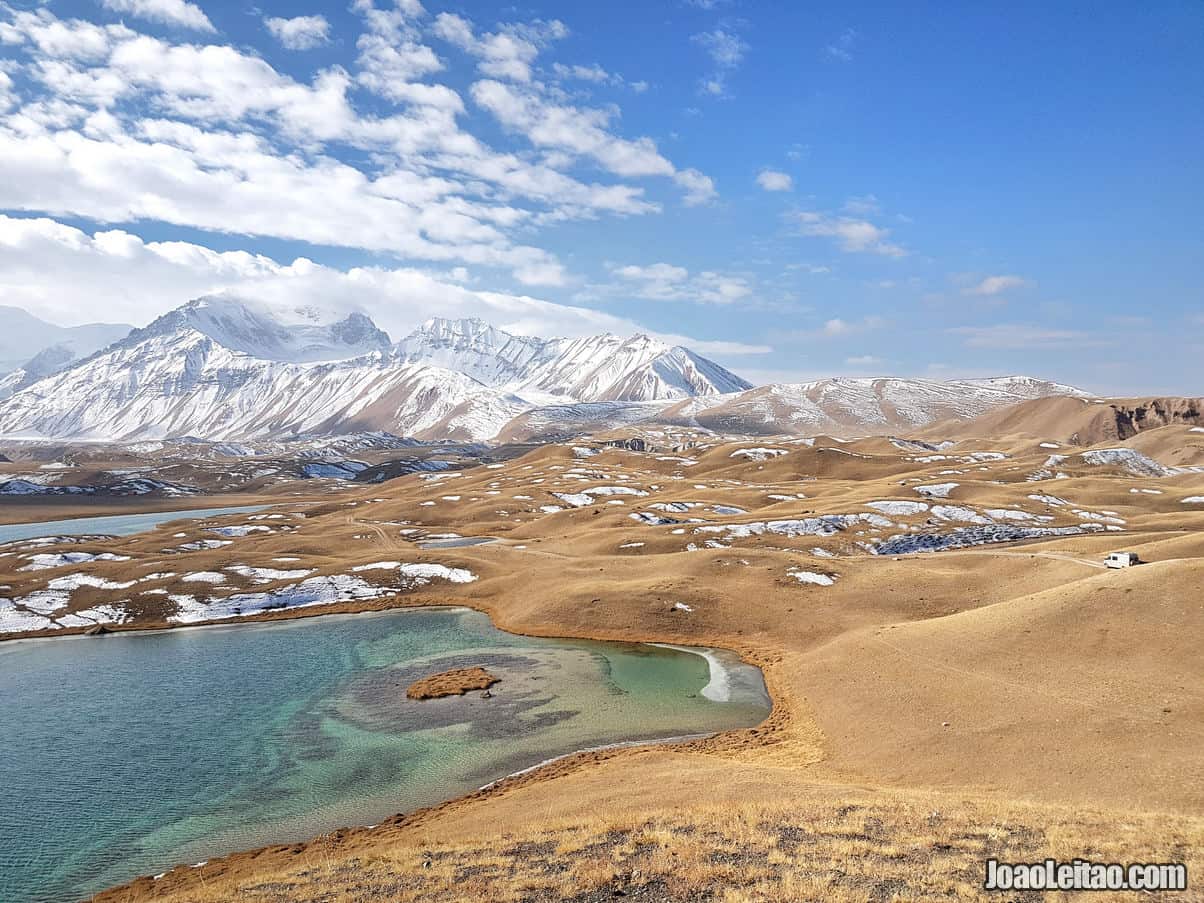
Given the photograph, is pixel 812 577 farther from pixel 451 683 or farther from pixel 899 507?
pixel 451 683

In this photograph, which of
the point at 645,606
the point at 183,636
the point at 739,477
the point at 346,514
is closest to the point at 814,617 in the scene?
the point at 645,606

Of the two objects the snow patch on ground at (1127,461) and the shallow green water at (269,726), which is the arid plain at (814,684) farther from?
the snow patch on ground at (1127,461)

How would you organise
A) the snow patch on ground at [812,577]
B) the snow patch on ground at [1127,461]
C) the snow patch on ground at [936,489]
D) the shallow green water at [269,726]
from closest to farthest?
1. the shallow green water at [269,726]
2. the snow patch on ground at [812,577]
3. the snow patch on ground at [936,489]
4. the snow patch on ground at [1127,461]

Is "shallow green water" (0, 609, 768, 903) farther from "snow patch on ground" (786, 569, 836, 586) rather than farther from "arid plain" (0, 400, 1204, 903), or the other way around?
"snow patch on ground" (786, 569, 836, 586)

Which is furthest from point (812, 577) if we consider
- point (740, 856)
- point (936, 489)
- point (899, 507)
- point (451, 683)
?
point (936, 489)

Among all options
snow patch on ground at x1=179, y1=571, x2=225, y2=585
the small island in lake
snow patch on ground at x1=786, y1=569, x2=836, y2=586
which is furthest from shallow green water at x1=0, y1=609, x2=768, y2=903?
snow patch on ground at x1=786, y1=569, x2=836, y2=586

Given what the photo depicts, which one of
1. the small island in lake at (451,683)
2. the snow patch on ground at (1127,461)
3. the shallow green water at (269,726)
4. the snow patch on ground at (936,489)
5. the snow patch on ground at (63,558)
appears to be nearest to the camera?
the shallow green water at (269,726)

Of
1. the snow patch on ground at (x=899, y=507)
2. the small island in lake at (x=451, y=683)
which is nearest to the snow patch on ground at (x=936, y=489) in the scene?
the snow patch on ground at (x=899, y=507)

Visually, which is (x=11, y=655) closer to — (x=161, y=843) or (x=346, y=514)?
(x=161, y=843)
